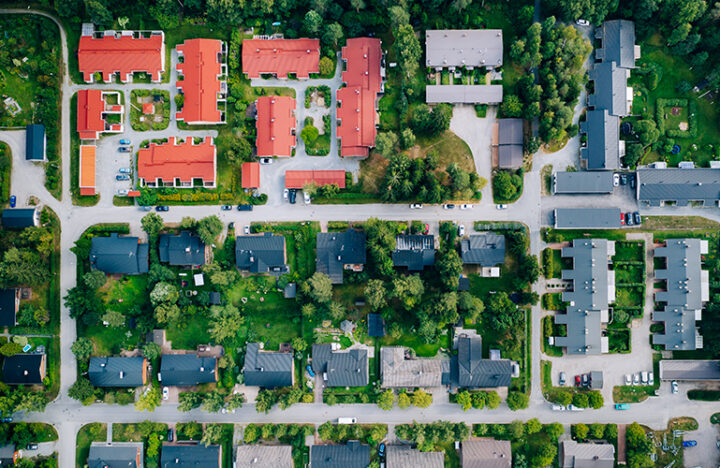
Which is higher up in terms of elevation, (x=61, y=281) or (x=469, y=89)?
(x=469, y=89)

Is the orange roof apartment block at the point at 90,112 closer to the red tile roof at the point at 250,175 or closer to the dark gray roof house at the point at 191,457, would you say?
the red tile roof at the point at 250,175

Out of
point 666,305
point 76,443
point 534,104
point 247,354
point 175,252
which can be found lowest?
point 76,443

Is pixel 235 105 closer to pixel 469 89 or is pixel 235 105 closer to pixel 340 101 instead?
pixel 340 101

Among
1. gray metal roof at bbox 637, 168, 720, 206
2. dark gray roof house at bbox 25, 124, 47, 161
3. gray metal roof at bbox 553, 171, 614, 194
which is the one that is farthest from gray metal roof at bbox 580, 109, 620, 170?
dark gray roof house at bbox 25, 124, 47, 161

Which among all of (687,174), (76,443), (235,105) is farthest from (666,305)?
(76,443)

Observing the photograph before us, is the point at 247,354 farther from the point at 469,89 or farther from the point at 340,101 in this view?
the point at 469,89

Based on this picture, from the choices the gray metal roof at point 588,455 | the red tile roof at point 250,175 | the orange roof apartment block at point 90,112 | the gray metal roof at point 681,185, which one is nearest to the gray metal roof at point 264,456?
the red tile roof at point 250,175

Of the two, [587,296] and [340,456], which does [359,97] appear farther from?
[340,456]
